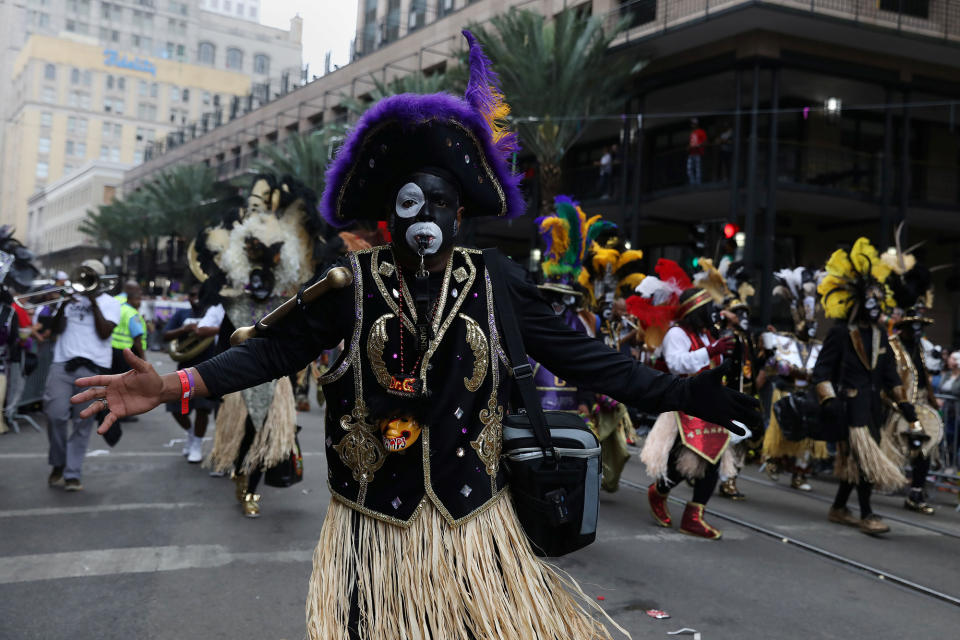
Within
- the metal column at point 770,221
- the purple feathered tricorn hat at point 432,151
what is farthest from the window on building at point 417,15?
the purple feathered tricorn hat at point 432,151

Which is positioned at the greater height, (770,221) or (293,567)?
(770,221)

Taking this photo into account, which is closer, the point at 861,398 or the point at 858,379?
the point at 861,398

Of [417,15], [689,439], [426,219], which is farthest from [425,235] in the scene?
[417,15]

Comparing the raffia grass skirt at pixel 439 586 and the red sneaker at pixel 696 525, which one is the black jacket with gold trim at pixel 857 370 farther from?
the raffia grass skirt at pixel 439 586

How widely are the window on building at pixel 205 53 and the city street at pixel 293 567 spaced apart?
11590 cm

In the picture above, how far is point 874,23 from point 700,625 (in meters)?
19.8

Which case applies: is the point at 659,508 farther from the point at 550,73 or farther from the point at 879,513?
the point at 550,73

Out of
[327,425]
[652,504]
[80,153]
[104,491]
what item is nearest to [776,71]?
[652,504]

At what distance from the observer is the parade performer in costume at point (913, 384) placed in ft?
26.5

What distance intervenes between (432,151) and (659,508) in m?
4.98

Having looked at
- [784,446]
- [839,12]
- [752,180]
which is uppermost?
[839,12]

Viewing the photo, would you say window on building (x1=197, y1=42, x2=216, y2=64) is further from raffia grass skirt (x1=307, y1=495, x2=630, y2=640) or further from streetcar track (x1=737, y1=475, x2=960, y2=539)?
raffia grass skirt (x1=307, y1=495, x2=630, y2=640)

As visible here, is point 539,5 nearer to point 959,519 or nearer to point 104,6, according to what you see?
point 959,519

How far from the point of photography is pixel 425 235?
266 cm
